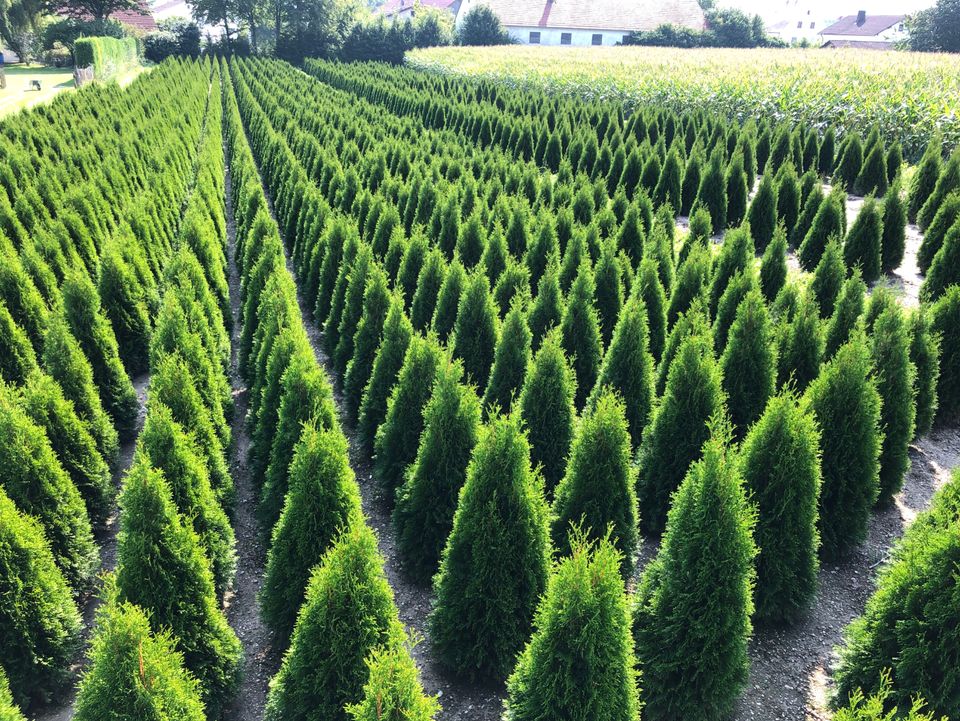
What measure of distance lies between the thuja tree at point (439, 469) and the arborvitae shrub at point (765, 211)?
11.4 meters

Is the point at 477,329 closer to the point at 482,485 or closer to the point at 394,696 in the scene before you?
the point at 482,485

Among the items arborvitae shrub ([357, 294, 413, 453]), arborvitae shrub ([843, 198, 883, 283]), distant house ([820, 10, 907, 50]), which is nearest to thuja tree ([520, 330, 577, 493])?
arborvitae shrub ([357, 294, 413, 453])

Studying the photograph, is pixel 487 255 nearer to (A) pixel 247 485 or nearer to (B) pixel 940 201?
(A) pixel 247 485

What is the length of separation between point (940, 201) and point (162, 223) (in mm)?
17125

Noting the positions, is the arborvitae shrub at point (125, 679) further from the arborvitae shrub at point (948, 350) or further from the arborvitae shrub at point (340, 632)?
the arborvitae shrub at point (948, 350)

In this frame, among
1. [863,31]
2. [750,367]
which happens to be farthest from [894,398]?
[863,31]

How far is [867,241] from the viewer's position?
12.4 meters

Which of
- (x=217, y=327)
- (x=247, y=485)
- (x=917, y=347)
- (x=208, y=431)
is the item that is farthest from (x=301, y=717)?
(x=917, y=347)

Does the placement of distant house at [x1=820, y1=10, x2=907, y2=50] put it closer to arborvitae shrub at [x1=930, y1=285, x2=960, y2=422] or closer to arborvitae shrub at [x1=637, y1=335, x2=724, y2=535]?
arborvitae shrub at [x1=930, y1=285, x2=960, y2=422]

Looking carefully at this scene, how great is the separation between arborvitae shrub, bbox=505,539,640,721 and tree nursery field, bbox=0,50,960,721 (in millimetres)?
19

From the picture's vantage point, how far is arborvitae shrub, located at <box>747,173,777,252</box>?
49.2 feet

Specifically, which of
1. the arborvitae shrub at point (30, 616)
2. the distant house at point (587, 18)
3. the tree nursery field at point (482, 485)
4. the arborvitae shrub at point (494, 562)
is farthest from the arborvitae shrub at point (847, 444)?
the distant house at point (587, 18)

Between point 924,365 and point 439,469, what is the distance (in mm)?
5753

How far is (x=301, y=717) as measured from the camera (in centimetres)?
420
